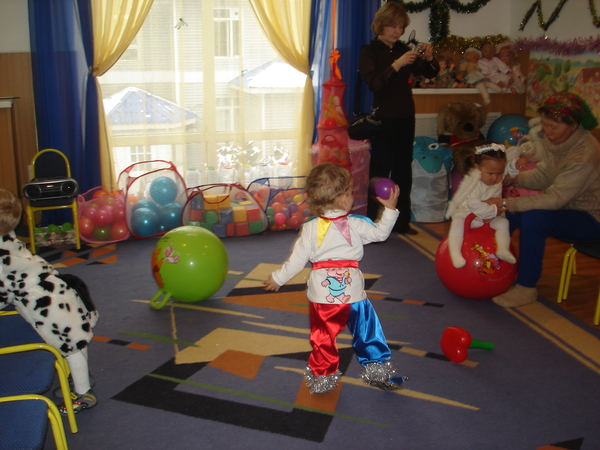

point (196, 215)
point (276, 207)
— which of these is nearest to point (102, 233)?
point (196, 215)

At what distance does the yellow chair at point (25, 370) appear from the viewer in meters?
1.64

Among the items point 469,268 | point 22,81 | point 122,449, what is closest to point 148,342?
point 122,449

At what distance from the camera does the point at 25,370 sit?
5.65 feet

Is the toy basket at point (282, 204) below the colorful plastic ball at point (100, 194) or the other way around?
below

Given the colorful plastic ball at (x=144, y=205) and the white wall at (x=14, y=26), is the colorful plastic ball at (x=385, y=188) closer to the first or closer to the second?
the colorful plastic ball at (x=144, y=205)

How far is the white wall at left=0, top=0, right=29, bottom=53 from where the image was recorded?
4.38m

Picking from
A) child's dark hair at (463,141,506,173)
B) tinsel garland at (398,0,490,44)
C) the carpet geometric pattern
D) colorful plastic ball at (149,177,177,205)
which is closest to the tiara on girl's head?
child's dark hair at (463,141,506,173)

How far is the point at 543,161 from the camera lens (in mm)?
3240

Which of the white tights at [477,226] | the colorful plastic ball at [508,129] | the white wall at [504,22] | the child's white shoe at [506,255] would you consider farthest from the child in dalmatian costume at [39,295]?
the white wall at [504,22]

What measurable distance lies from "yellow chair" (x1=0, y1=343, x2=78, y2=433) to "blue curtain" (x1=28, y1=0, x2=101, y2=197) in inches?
117

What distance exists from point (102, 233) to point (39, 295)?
2.38 meters

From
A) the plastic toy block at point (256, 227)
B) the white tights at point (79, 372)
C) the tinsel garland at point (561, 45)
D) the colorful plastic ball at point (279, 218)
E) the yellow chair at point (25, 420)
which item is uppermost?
the tinsel garland at point (561, 45)

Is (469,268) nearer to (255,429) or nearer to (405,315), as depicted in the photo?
(405,315)

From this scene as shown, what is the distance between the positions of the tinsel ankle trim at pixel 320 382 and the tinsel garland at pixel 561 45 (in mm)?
3566
